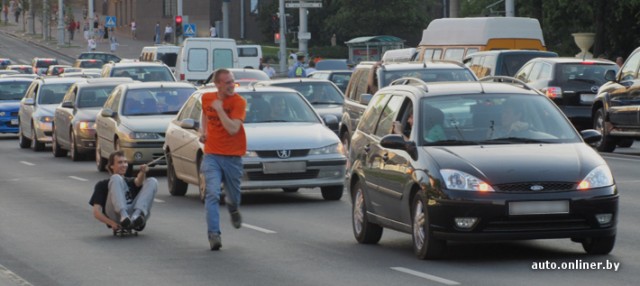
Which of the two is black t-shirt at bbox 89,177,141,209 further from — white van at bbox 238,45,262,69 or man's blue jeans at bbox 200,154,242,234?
white van at bbox 238,45,262,69

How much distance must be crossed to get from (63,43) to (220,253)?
10114 cm

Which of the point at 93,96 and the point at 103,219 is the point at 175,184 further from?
the point at 93,96

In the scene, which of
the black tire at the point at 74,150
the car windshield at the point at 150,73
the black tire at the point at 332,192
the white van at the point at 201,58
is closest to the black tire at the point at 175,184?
the black tire at the point at 332,192

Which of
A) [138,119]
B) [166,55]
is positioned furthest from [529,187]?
[166,55]

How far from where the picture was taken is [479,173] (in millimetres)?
11898

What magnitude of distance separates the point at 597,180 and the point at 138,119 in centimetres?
1447

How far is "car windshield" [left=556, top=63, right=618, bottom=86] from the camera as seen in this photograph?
30.9 m

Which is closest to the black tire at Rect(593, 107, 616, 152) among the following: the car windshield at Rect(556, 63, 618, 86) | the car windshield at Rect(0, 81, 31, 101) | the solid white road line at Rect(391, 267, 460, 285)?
the car windshield at Rect(556, 63, 618, 86)

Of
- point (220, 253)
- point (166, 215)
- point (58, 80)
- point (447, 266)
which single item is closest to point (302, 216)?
point (166, 215)

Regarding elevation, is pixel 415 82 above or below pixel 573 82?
above

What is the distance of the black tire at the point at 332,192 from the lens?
1944 cm

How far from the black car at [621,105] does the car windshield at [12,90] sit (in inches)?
752

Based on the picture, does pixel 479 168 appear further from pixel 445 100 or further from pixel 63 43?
pixel 63 43

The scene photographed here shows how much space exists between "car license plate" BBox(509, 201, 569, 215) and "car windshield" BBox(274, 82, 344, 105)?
18.1 m
